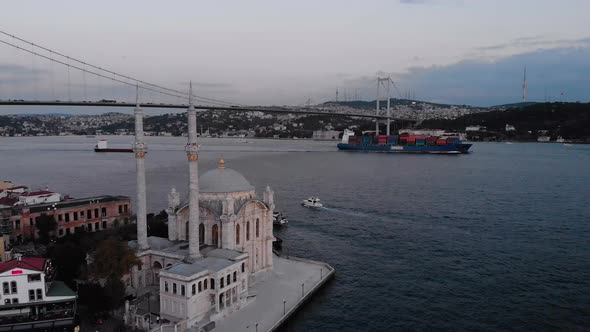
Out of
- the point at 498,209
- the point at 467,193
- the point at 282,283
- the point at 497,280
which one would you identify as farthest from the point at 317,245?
the point at 467,193

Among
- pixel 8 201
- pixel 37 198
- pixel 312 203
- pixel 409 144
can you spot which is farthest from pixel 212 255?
pixel 409 144

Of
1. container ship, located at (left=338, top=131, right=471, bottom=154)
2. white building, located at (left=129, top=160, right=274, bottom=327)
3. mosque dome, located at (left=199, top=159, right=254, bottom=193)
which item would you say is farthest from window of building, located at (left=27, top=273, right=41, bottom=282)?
container ship, located at (left=338, top=131, right=471, bottom=154)

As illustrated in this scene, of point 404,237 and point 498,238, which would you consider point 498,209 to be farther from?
point 404,237

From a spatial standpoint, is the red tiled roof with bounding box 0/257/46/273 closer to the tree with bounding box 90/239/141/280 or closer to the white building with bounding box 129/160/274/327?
the tree with bounding box 90/239/141/280

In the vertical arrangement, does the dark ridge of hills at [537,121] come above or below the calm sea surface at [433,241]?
above

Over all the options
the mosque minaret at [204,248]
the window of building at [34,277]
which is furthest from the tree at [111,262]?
the window of building at [34,277]

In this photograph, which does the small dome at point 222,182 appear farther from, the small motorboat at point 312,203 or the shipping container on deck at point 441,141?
the shipping container on deck at point 441,141
